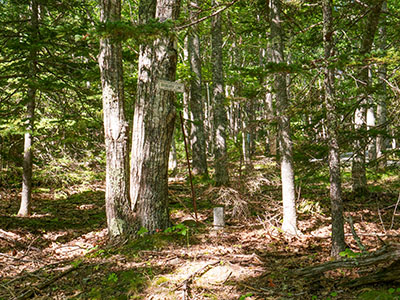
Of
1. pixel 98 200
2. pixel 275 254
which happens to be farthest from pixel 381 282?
pixel 98 200

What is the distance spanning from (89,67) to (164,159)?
411 centimetres

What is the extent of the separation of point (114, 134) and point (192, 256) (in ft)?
8.96

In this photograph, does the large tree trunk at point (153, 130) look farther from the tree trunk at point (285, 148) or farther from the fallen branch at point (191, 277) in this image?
the tree trunk at point (285, 148)

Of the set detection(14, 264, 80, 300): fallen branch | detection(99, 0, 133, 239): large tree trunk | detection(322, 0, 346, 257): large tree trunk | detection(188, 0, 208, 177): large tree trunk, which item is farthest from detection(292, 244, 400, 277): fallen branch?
detection(188, 0, 208, 177): large tree trunk

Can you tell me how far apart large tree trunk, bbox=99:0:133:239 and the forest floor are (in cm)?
A: 54

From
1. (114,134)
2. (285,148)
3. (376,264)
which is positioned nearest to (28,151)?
(114,134)

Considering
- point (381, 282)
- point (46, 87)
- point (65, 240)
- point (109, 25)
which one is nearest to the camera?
point (381, 282)

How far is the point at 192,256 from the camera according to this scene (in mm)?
4988

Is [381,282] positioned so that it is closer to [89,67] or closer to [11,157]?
[89,67]

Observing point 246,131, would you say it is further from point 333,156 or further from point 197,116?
point 197,116

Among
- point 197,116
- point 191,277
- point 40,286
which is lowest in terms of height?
point 40,286

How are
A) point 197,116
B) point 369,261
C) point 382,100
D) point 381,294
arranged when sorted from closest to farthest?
point 381,294 → point 369,261 → point 382,100 → point 197,116

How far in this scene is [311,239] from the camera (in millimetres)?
5938

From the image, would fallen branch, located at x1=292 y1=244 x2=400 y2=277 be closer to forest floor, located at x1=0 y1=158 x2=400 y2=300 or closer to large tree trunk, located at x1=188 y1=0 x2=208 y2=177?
forest floor, located at x1=0 y1=158 x2=400 y2=300
